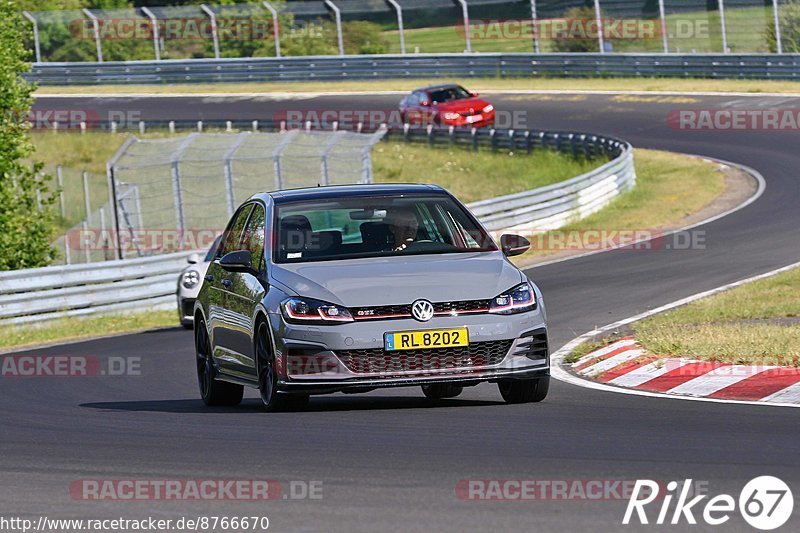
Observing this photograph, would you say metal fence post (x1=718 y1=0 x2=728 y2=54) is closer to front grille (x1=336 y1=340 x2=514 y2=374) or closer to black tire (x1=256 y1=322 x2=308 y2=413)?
black tire (x1=256 y1=322 x2=308 y2=413)

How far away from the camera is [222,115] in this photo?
51938 mm

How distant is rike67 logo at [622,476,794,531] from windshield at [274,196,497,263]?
3.85 meters

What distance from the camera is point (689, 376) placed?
36.4 ft

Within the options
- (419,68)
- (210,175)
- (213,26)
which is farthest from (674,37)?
(210,175)

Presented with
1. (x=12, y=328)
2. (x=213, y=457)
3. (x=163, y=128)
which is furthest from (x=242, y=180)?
(x=213, y=457)

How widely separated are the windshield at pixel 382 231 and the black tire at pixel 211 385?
4.89ft

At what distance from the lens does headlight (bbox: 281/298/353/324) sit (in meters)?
9.39

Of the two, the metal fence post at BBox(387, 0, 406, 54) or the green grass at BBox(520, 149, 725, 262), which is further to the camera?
the metal fence post at BBox(387, 0, 406, 54)

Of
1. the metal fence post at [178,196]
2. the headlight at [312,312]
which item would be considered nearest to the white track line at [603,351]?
the headlight at [312,312]

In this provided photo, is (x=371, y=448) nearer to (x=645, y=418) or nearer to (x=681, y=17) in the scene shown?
(x=645, y=418)

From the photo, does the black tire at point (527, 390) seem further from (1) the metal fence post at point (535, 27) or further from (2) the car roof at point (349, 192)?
(1) the metal fence post at point (535, 27)

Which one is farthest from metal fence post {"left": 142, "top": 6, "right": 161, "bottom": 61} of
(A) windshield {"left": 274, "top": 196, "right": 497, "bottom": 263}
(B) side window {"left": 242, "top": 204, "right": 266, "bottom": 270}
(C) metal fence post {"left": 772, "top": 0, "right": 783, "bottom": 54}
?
(A) windshield {"left": 274, "top": 196, "right": 497, "bottom": 263}

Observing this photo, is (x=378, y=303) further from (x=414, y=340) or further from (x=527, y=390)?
(x=527, y=390)

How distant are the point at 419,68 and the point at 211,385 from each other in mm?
45270
